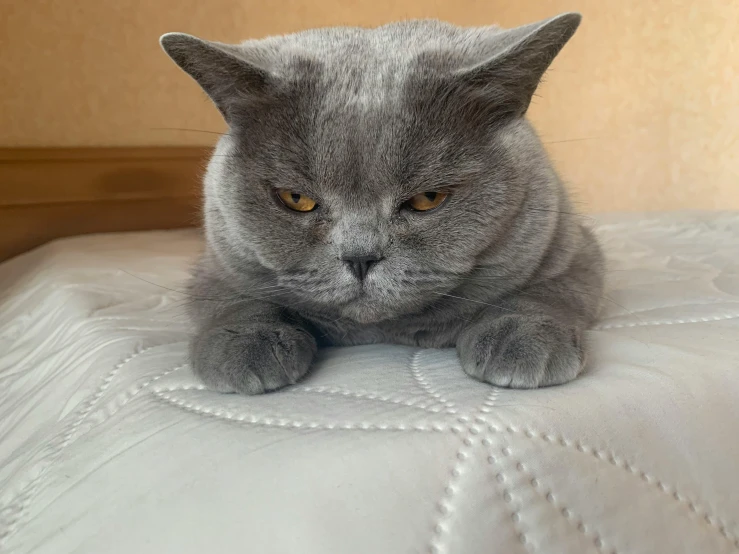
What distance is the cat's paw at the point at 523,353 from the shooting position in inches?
22.2

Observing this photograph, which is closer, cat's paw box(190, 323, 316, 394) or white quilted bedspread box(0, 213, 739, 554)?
white quilted bedspread box(0, 213, 739, 554)

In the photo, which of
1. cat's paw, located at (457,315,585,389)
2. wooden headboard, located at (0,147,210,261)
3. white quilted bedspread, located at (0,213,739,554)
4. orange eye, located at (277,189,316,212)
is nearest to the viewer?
white quilted bedspread, located at (0,213,739,554)

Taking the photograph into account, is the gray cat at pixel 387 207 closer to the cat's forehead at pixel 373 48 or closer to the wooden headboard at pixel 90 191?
the cat's forehead at pixel 373 48

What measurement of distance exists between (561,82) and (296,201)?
7.09ft

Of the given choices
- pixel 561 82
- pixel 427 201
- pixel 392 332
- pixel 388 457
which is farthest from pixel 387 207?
pixel 561 82

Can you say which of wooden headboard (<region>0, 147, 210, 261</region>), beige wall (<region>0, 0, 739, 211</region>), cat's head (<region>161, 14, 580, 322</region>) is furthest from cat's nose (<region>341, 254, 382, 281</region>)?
beige wall (<region>0, 0, 739, 211</region>)

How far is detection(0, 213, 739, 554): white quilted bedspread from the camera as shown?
394mm

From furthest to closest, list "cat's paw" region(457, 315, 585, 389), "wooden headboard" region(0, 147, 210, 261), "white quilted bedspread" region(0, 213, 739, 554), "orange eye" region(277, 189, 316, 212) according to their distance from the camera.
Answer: "wooden headboard" region(0, 147, 210, 261)
"orange eye" region(277, 189, 316, 212)
"cat's paw" region(457, 315, 585, 389)
"white quilted bedspread" region(0, 213, 739, 554)

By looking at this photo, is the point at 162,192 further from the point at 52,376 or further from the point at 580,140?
the point at 580,140

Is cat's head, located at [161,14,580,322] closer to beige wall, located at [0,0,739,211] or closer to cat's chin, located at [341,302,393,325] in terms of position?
cat's chin, located at [341,302,393,325]

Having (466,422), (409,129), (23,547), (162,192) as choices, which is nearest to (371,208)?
(409,129)

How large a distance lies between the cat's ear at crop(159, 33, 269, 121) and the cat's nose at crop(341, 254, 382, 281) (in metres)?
0.22

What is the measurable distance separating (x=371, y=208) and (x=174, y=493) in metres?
0.35

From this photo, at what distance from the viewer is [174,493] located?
43 cm
